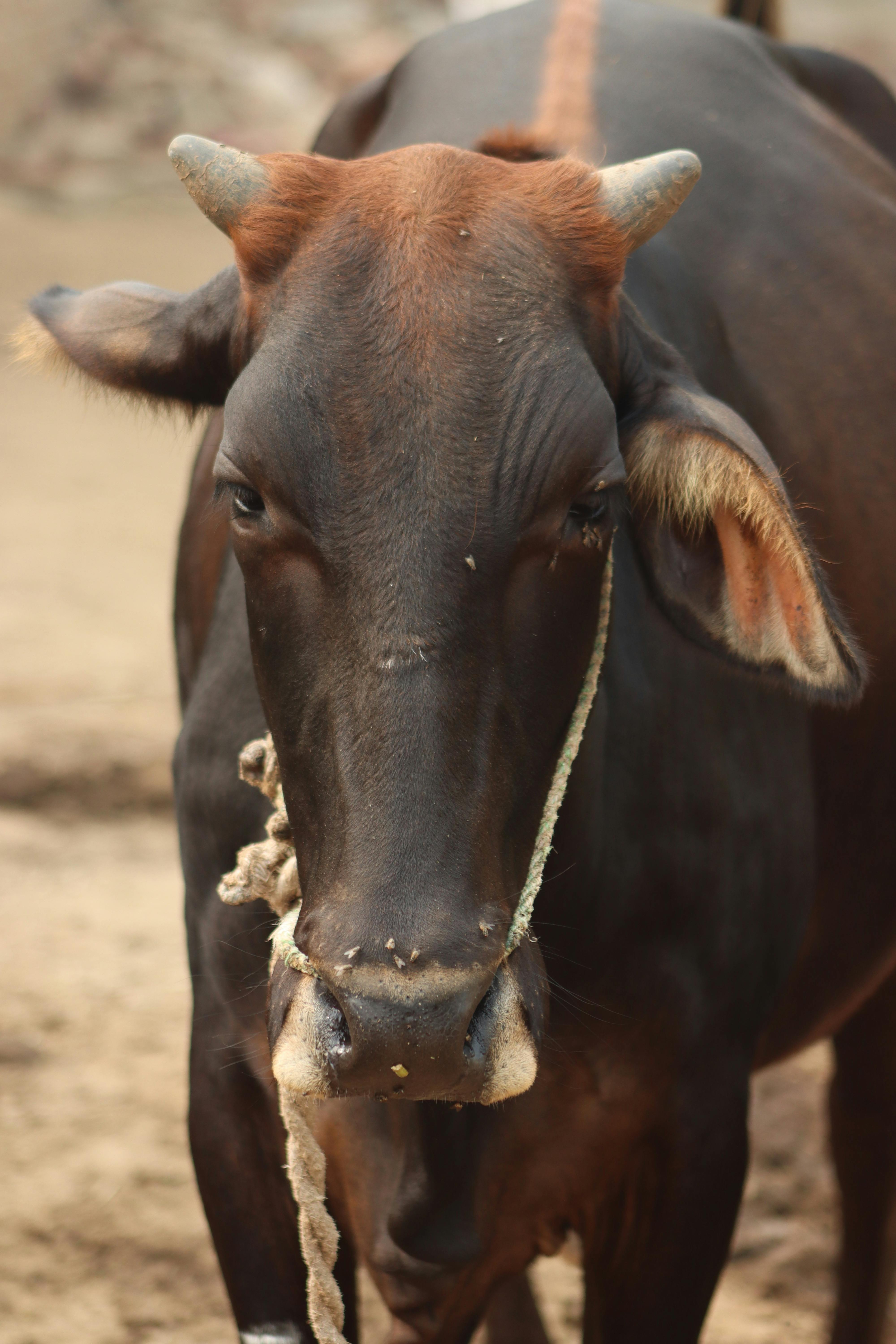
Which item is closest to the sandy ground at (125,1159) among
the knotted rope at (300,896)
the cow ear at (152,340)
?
the knotted rope at (300,896)

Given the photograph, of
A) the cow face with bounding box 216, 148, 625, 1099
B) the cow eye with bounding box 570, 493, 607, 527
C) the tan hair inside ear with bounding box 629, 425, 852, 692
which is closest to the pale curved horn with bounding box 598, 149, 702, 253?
the cow face with bounding box 216, 148, 625, 1099

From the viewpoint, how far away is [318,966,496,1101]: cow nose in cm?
161

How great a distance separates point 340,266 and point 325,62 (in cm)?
1394

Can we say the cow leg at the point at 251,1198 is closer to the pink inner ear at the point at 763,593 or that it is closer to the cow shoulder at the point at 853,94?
the pink inner ear at the point at 763,593

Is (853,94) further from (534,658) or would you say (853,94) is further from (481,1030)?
(481,1030)

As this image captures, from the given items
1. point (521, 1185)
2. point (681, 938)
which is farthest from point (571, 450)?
point (521, 1185)

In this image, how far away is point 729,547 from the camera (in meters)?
2.14

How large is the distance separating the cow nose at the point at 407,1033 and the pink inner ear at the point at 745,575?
694 mm

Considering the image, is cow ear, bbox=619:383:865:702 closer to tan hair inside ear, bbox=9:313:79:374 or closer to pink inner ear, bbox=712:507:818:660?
pink inner ear, bbox=712:507:818:660

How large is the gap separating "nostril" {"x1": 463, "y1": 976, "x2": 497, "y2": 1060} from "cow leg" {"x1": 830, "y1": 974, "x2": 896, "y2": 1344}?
2.01 meters

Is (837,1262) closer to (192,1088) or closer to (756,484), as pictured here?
(192,1088)

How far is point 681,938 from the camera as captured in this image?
2379mm

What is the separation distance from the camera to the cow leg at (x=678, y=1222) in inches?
95.7

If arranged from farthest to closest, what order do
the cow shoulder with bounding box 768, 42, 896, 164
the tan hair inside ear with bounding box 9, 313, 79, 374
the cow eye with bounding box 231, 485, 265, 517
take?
the cow shoulder with bounding box 768, 42, 896, 164, the tan hair inside ear with bounding box 9, 313, 79, 374, the cow eye with bounding box 231, 485, 265, 517
